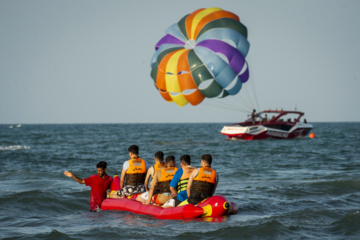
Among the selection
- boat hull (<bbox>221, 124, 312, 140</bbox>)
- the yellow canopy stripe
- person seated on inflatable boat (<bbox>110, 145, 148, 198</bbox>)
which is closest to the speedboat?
boat hull (<bbox>221, 124, 312, 140</bbox>)

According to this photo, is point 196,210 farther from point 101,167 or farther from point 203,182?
point 101,167

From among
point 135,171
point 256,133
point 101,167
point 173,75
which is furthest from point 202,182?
point 256,133

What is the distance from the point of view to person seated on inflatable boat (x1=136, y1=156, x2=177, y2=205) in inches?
369

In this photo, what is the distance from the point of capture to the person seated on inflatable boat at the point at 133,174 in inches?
390

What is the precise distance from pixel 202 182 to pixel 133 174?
1788mm

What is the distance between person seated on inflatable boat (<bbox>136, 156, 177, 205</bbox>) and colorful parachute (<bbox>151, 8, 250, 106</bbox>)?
14.1 meters

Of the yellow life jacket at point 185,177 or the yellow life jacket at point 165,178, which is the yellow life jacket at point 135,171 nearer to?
the yellow life jacket at point 165,178

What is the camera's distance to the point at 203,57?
23.1m

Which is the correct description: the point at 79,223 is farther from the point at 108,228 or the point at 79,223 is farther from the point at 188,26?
the point at 188,26

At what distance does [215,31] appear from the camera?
23.1 metres

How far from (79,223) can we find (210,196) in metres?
2.77

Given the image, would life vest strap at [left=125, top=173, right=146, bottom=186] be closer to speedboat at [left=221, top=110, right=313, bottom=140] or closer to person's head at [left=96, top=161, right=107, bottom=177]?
person's head at [left=96, top=161, right=107, bottom=177]

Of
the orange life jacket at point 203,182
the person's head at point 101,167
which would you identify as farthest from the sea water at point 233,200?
the person's head at point 101,167

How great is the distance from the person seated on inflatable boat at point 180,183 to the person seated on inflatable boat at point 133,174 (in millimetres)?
1023
